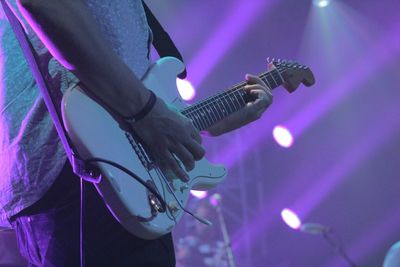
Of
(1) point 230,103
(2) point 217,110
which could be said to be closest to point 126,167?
(2) point 217,110

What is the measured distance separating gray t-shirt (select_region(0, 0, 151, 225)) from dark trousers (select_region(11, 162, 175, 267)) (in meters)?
0.03

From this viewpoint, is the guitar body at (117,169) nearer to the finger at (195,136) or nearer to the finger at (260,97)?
the finger at (195,136)

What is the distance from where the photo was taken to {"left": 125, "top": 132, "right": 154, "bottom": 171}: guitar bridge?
119 centimetres

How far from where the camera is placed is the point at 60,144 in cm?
116

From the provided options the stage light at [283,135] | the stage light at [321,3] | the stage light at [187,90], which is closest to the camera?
the stage light at [187,90]

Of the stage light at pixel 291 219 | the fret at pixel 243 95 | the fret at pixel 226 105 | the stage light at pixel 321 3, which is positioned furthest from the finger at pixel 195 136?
the stage light at pixel 321 3

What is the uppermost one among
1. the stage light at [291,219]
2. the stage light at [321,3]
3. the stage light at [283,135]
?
the stage light at [321,3]

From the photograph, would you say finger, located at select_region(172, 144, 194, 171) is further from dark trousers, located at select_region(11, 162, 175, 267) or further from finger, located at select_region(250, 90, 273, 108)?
finger, located at select_region(250, 90, 273, 108)

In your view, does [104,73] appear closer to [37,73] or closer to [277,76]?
[37,73]

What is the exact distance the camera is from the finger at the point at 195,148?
47.7 inches

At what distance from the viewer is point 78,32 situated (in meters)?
1.04

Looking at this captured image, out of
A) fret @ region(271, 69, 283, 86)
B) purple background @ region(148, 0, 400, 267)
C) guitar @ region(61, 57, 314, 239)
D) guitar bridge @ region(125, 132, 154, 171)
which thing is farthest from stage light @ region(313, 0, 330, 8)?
guitar bridge @ region(125, 132, 154, 171)

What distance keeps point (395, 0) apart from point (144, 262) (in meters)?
6.82

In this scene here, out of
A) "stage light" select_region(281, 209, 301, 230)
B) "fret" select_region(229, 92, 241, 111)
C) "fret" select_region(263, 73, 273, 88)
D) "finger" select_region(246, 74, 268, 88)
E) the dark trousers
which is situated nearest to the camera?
the dark trousers
